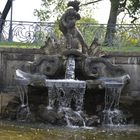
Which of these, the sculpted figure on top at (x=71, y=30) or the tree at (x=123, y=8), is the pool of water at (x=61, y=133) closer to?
the sculpted figure on top at (x=71, y=30)

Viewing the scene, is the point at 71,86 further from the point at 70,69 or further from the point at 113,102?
the point at 113,102

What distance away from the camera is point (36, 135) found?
35.5 ft

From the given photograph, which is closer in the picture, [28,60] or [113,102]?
[113,102]

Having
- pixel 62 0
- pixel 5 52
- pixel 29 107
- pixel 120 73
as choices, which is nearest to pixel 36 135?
pixel 29 107

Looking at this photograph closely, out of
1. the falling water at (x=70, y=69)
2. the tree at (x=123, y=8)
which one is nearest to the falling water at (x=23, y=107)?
the falling water at (x=70, y=69)

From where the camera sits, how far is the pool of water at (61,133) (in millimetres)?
10703

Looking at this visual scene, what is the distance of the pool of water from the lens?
35.1 feet

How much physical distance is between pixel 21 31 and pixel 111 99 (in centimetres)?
452

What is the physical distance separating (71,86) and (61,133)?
7.31 ft

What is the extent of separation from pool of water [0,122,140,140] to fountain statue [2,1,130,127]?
30.5 inches

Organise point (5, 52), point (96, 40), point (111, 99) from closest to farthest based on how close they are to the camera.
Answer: point (111, 99) → point (96, 40) → point (5, 52)

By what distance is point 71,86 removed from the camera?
13336mm

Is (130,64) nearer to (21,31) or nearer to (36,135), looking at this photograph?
(21,31)

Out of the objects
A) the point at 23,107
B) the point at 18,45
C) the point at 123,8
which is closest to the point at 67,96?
the point at 23,107
